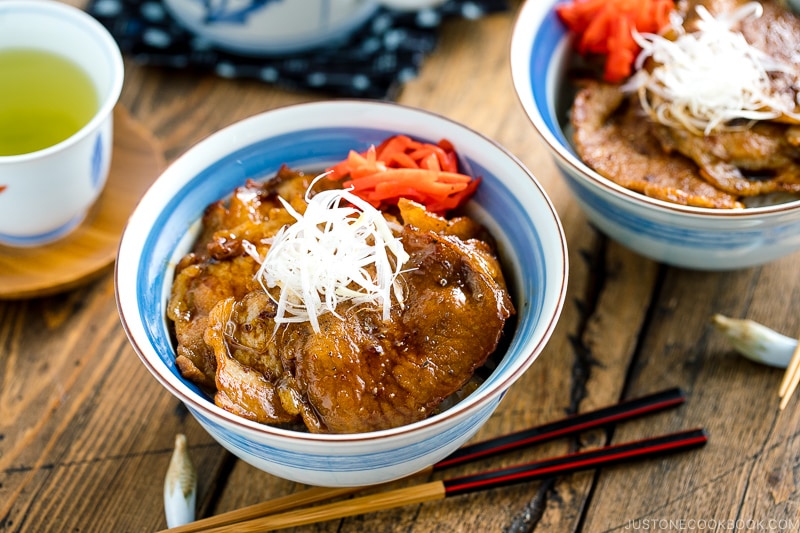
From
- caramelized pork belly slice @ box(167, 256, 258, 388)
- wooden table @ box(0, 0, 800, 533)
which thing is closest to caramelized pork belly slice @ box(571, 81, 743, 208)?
wooden table @ box(0, 0, 800, 533)

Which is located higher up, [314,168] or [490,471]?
[314,168]

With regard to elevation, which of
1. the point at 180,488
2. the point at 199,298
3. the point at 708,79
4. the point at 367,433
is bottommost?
the point at 180,488

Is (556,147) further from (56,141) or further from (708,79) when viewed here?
(56,141)

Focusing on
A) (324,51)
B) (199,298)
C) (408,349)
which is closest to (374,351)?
(408,349)

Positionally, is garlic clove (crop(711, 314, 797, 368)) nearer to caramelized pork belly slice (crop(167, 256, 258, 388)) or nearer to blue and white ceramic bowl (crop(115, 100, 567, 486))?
blue and white ceramic bowl (crop(115, 100, 567, 486))

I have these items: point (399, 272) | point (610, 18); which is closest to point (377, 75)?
point (610, 18)

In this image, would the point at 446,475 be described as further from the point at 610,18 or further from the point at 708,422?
the point at 610,18
